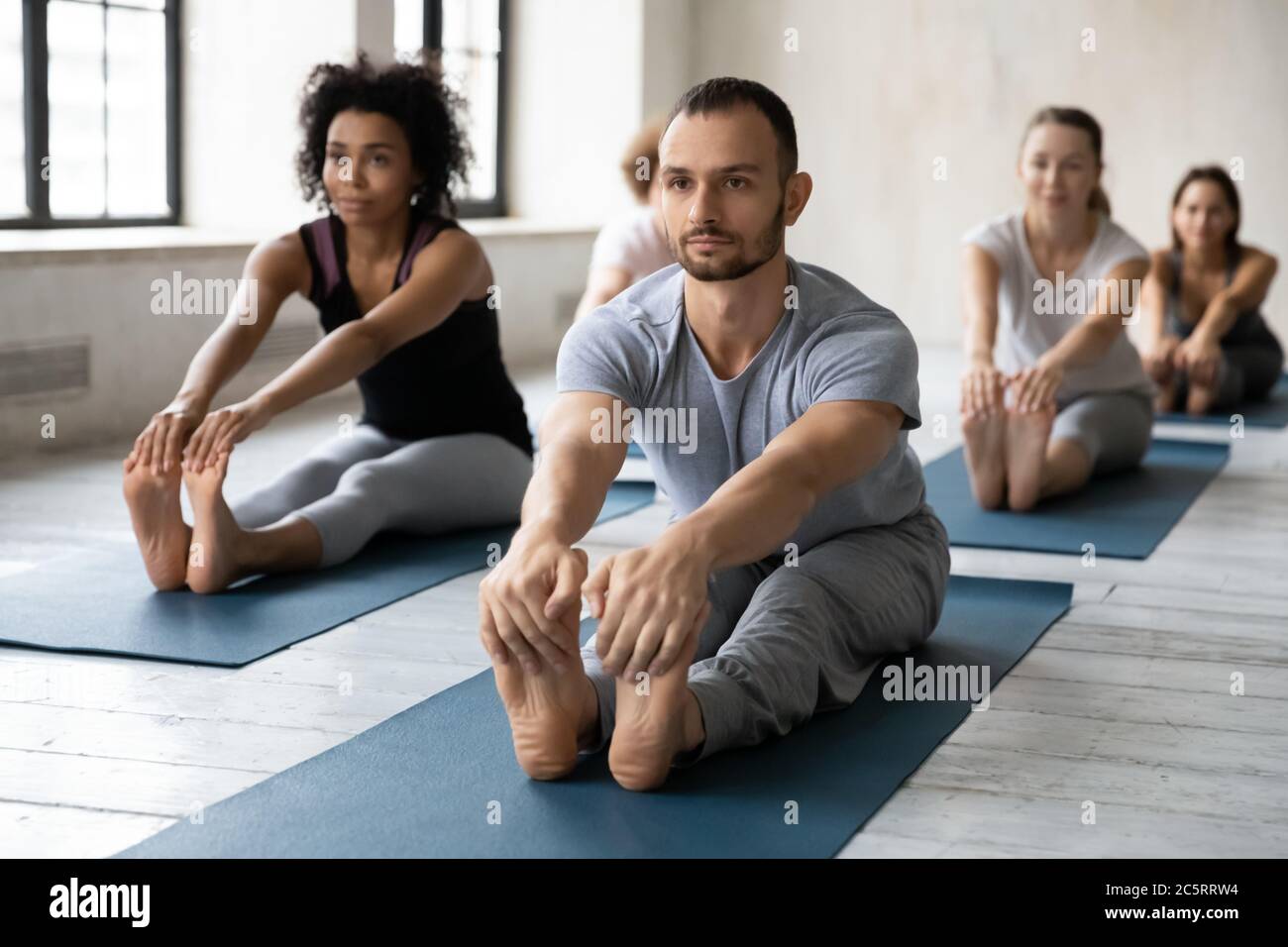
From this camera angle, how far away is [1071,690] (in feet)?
7.66

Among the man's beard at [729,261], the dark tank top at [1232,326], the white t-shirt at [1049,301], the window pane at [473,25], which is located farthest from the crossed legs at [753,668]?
the window pane at [473,25]

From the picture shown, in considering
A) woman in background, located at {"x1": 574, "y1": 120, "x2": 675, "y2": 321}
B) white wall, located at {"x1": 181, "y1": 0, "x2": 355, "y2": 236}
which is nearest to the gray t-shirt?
woman in background, located at {"x1": 574, "y1": 120, "x2": 675, "y2": 321}

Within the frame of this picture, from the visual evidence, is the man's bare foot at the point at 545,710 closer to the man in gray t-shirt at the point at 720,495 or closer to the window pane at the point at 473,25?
the man in gray t-shirt at the point at 720,495

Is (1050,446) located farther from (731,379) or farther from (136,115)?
(136,115)

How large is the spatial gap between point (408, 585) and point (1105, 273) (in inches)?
73.4

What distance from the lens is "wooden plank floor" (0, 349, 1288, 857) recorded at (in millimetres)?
1773

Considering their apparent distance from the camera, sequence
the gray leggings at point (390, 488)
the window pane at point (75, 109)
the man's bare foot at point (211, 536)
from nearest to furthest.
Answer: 1. the man's bare foot at point (211, 536)
2. the gray leggings at point (390, 488)
3. the window pane at point (75, 109)

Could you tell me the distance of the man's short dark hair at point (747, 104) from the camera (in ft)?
6.56

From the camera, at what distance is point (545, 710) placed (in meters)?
1.81

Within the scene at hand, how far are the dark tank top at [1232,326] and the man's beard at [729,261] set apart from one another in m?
3.86

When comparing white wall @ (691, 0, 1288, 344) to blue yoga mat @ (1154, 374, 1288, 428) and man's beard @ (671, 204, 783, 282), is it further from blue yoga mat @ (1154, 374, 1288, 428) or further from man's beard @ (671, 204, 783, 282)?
man's beard @ (671, 204, 783, 282)

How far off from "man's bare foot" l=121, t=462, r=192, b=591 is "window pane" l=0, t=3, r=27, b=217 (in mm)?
2622

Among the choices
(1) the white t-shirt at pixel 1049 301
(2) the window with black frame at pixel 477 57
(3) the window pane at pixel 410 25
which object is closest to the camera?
(1) the white t-shirt at pixel 1049 301
